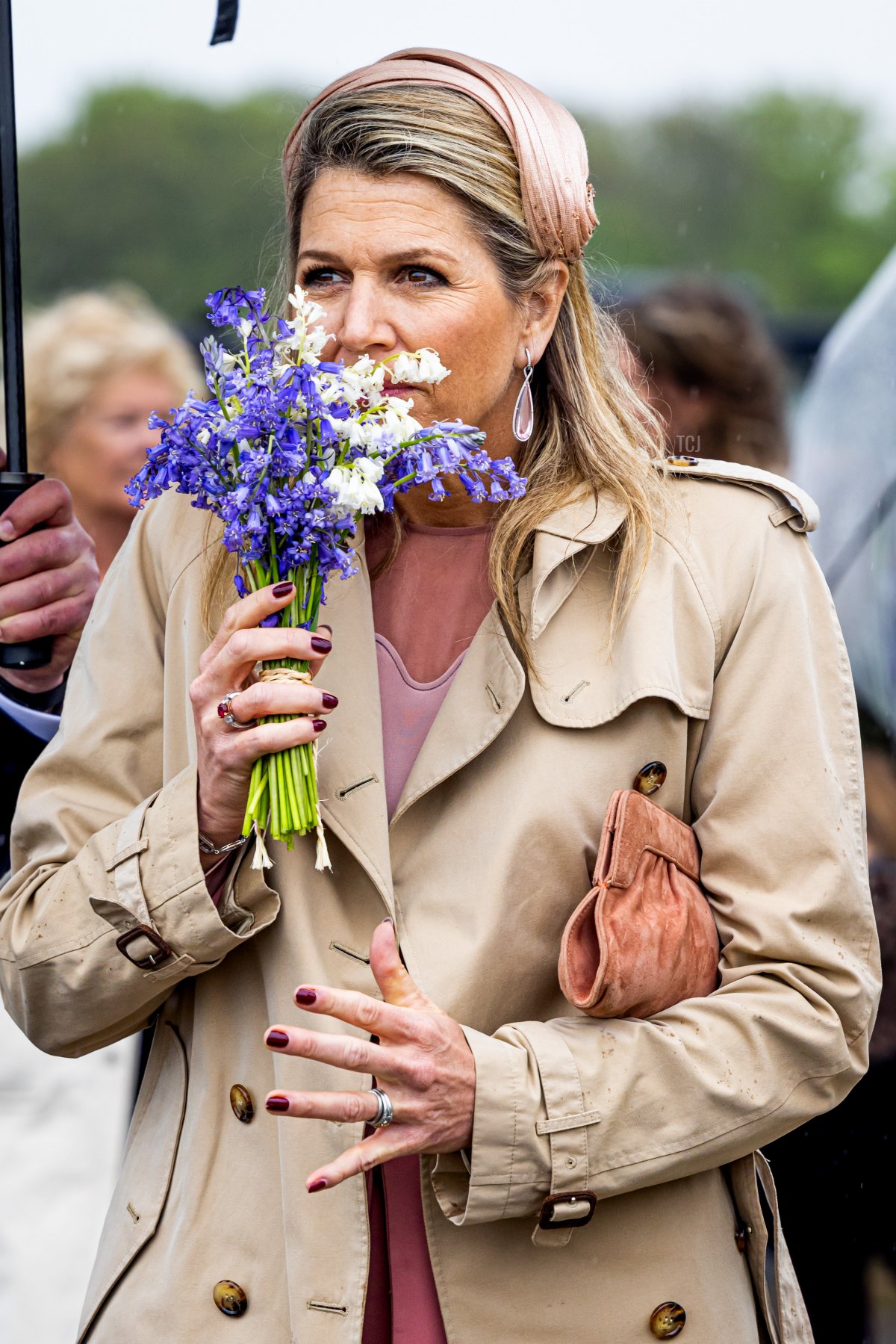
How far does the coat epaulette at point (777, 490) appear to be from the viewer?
6.71ft

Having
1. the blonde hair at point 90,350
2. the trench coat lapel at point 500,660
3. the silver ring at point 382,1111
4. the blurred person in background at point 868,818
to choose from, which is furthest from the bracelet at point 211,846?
the blonde hair at point 90,350

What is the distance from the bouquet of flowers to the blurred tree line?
233 cm

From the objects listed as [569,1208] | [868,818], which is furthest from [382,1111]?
[868,818]

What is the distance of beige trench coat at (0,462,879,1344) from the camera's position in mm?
1819

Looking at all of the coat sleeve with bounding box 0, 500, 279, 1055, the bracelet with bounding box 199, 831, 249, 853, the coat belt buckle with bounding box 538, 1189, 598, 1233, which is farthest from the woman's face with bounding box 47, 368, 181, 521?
the coat belt buckle with bounding box 538, 1189, 598, 1233

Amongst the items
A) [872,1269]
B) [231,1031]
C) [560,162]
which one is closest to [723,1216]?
[231,1031]

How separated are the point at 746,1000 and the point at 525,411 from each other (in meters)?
0.88

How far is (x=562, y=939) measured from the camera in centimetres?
180

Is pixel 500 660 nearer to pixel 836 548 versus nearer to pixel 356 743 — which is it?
pixel 356 743

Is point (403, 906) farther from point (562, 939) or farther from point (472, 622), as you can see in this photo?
point (472, 622)

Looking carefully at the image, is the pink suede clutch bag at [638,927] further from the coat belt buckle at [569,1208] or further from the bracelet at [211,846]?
the bracelet at [211,846]

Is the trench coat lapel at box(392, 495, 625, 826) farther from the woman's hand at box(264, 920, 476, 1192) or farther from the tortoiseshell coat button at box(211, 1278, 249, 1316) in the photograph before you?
the tortoiseshell coat button at box(211, 1278, 249, 1316)

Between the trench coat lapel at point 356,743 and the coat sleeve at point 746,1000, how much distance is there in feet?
0.96

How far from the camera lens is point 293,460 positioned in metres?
1.67
